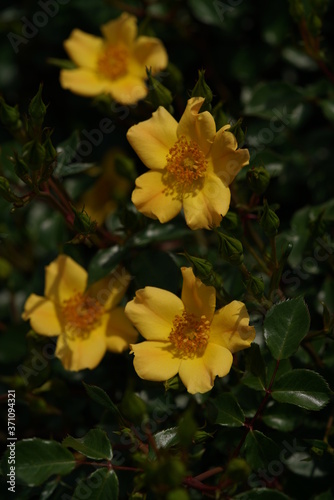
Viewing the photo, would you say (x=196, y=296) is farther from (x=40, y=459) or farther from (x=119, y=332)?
(x=40, y=459)

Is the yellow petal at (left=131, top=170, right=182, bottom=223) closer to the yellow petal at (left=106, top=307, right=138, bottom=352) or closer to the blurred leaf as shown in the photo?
the yellow petal at (left=106, top=307, right=138, bottom=352)

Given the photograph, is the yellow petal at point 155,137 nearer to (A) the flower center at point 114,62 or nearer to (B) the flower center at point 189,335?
(B) the flower center at point 189,335

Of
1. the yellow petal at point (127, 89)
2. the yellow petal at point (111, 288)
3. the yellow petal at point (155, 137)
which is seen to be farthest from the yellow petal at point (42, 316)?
the yellow petal at point (127, 89)

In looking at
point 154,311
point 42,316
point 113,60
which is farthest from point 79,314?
point 113,60

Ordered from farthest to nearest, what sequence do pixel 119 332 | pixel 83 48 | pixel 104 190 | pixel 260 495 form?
pixel 104 190 → pixel 83 48 → pixel 119 332 → pixel 260 495

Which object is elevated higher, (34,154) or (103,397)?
(34,154)

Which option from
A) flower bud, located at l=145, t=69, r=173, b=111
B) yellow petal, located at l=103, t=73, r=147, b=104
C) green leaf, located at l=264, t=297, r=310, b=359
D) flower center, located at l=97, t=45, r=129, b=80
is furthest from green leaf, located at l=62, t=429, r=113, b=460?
flower center, located at l=97, t=45, r=129, b=80

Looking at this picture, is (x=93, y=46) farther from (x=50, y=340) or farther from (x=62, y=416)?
(x=62, y=416)
